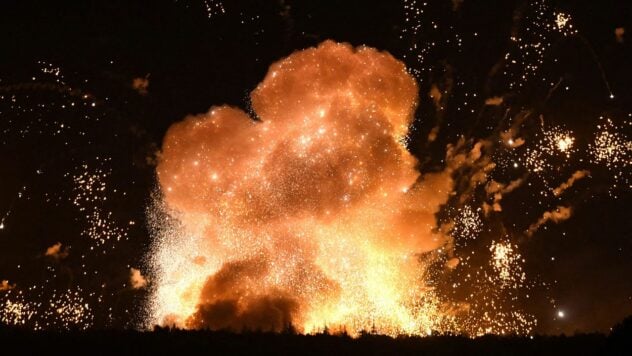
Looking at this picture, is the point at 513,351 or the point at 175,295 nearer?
the point at 513,351

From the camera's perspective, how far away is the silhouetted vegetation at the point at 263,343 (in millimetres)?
6328

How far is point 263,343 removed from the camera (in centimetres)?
669

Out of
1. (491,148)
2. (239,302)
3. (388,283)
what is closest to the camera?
(491,148)

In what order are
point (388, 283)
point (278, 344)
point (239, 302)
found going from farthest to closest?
point (239, 302), point (388, 283), point (278, 344)

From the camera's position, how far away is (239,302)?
45.4 feet

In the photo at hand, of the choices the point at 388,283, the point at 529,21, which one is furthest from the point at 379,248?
the point at 529,21

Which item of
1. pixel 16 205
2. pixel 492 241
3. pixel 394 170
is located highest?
pixel 394 170

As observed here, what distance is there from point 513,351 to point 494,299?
490 centimetres

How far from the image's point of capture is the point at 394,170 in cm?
1201

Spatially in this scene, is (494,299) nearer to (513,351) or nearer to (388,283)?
(388,283)

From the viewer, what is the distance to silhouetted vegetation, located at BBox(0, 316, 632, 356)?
6.33 meters

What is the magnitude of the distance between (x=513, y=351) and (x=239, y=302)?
8572mm

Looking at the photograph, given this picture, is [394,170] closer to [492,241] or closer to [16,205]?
[492,241]

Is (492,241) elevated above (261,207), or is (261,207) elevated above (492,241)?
(261,207)
